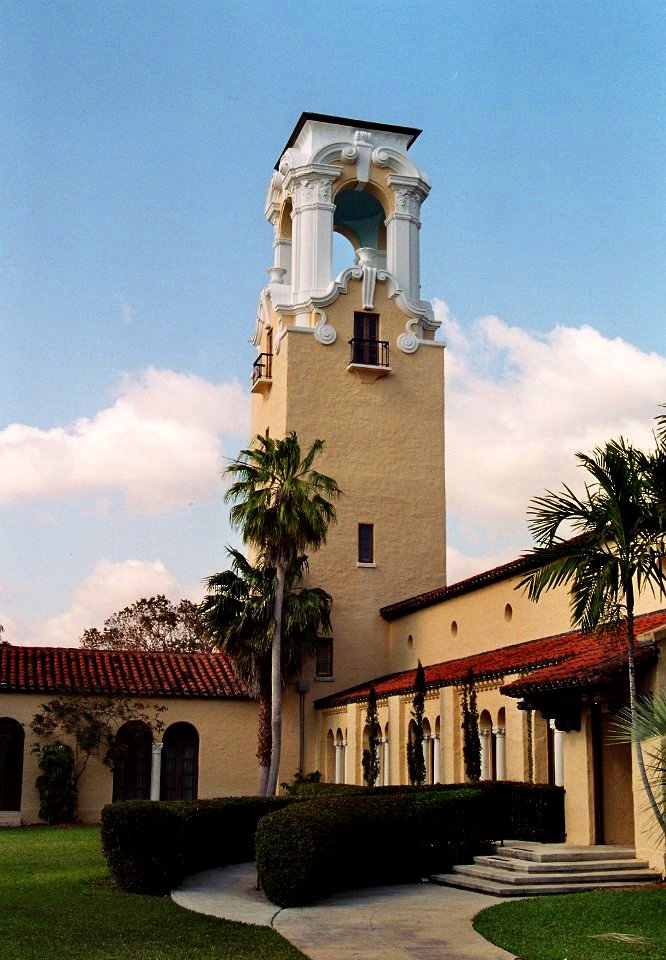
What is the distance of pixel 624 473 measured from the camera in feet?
53.9

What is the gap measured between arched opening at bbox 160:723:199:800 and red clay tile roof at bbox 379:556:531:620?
733 cm

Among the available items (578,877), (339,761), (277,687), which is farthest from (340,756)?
(578,877)

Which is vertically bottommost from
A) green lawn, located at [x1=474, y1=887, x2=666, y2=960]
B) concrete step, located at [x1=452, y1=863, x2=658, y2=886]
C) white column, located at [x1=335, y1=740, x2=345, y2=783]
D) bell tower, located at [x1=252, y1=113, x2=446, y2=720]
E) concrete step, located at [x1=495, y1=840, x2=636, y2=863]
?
green lawn, located at [x1=474, y1=887, x2=666, y2=960]

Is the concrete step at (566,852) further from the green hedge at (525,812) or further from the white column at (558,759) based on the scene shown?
the white column at (558,759)

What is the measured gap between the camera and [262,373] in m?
42.2

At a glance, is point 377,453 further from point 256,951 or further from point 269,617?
point 256,951

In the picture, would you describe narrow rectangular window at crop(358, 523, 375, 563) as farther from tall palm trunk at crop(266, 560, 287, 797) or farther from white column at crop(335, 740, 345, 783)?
tall palm trunk at crop(266, 560, 287, 797)

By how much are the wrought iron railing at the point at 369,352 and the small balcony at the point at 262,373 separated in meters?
3.33

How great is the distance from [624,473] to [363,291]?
25.2 meters

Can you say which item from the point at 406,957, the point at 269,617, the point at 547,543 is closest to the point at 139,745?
the point at 269,617

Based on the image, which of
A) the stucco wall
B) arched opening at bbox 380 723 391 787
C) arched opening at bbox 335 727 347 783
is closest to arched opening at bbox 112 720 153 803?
the stucco wall

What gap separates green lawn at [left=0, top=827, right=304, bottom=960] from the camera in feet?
40.3

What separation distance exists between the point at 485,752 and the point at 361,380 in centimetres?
1766

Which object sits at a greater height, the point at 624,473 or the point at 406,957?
the point at 624,473
